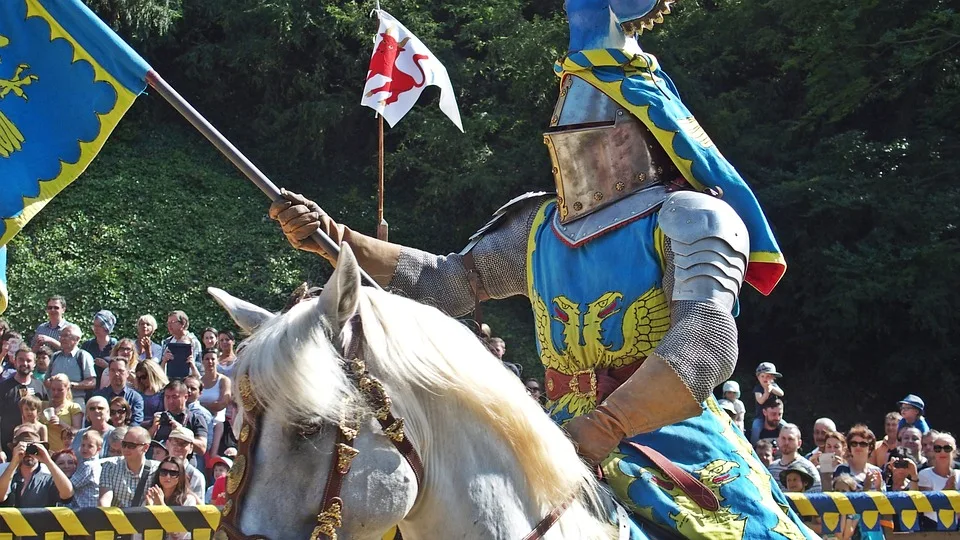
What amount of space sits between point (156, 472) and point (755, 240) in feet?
16.0

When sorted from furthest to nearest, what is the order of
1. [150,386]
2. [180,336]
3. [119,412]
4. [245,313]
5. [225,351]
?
[225,351] < [180,336] < [150,386] < [119,412] < [245,313]

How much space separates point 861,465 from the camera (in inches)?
340

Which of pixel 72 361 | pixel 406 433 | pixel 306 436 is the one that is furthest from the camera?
pixel 72 361

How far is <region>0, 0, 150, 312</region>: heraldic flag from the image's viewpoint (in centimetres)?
360

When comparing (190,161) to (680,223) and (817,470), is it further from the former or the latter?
(680,223)

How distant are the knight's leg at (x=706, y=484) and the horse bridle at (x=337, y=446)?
0.75m

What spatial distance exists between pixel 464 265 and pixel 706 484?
3.29 ft

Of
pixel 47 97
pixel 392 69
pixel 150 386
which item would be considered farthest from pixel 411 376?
pixel 150 386

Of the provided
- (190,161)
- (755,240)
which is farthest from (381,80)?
(190,161)

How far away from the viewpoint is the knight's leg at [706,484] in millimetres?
2939

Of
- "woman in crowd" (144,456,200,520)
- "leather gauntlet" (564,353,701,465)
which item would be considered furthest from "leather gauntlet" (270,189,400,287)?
"woman in crowd" (144,456,200,520)

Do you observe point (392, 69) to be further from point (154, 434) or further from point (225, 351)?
point (225, 351)

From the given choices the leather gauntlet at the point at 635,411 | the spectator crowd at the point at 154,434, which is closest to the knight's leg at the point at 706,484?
the leather gauntlet at the point at 635,411

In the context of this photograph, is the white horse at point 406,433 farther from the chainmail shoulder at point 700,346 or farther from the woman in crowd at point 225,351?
the woman in crowd at point 225,351
